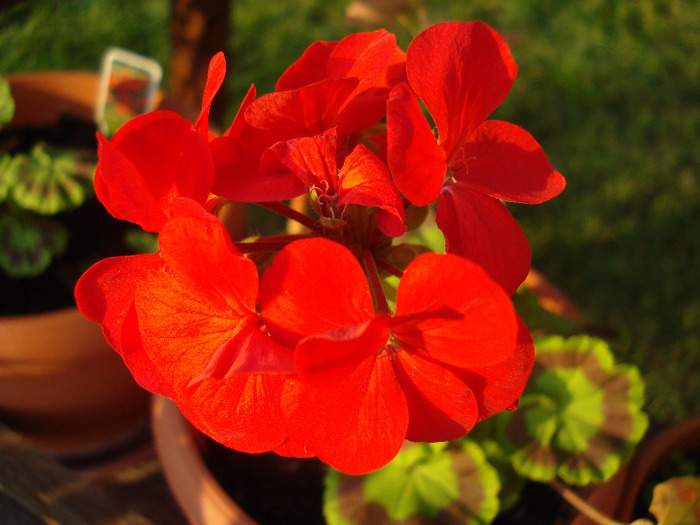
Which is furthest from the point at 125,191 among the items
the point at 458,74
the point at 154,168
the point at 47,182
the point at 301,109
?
the point at 47,182

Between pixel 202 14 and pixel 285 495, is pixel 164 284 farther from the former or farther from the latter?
pixel 202 14

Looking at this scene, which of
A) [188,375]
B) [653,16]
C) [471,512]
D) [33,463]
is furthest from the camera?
[653,16]

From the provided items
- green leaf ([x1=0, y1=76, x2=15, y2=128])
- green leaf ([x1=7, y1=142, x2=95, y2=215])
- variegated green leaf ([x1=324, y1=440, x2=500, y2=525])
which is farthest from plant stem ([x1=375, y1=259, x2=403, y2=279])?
green leaf ([x1=0, y1=76, x2=15, y2=128])

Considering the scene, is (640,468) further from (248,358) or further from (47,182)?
(47,182)

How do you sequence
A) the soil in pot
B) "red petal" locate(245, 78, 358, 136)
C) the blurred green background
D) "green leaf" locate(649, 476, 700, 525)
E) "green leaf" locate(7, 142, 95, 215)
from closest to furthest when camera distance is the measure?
1. "red petal" locate(245, 78, 358, 136)
2. "green leaf" locate(649, 476, 700, 525)
3. the soil in pot
4. "green leaf" locate(7, 142, 95, 215)
5. the blurred green background

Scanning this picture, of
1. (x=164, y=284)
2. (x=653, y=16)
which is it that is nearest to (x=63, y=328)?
(x=164, y=284)

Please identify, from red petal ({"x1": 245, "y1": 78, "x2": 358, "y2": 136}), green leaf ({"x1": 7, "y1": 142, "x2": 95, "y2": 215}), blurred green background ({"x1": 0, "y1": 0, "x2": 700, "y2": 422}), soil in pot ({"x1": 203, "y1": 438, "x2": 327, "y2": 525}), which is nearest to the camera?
red petal ({"x1": 245, "y1": 78, "x2": 358, "y2": 136})

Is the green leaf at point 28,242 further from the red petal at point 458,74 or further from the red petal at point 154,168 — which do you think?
the red petal at point 458,74

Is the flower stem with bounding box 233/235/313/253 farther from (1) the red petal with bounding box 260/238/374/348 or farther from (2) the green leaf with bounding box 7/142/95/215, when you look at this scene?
(2) the green leaf with bounding box 7/142/95/215
